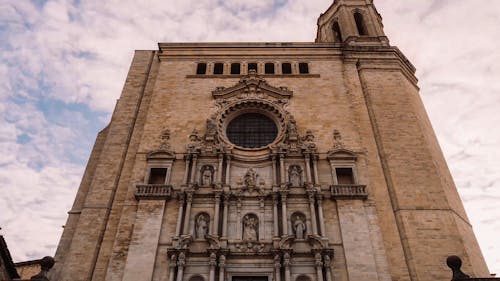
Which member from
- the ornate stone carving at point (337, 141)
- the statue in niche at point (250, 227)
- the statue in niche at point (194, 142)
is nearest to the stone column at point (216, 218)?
the statue in niche at point (250, 227)

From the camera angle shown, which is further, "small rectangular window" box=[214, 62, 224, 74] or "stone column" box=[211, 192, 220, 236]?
"small rectangular window" box=[214, 62, 224, 74]

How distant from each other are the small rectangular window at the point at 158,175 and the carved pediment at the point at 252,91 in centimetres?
482

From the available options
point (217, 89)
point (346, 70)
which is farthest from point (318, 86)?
point (217, 89)

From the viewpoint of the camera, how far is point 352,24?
2455 centimetres

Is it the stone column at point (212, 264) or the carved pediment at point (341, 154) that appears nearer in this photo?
the stone column at point (212, 264)

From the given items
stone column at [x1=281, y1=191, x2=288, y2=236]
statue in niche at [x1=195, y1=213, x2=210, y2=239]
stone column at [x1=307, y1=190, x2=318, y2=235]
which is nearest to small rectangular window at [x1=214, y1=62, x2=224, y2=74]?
stone column at [x1=281, y1=191, x2=288, y2=236]

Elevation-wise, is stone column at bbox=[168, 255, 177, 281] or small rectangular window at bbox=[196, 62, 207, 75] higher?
small rectangular window at bbox=[196, 62, 207, 75]

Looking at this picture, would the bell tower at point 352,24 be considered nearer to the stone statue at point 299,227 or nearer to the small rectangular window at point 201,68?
the small rectangular window at point 201,68

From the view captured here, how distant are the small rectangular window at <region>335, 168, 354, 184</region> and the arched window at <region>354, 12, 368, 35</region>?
11.0 meters

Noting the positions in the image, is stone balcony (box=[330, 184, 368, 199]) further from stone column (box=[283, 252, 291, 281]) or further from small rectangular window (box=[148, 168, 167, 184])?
small rectangular window (box=[148, 168, 167, 184])

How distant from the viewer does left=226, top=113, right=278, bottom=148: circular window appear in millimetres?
18797

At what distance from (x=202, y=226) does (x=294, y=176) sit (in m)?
4.29

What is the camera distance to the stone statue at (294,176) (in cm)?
1666

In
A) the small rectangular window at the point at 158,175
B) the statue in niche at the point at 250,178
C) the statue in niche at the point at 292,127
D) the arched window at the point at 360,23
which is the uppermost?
the arched window at the point at 360,23
